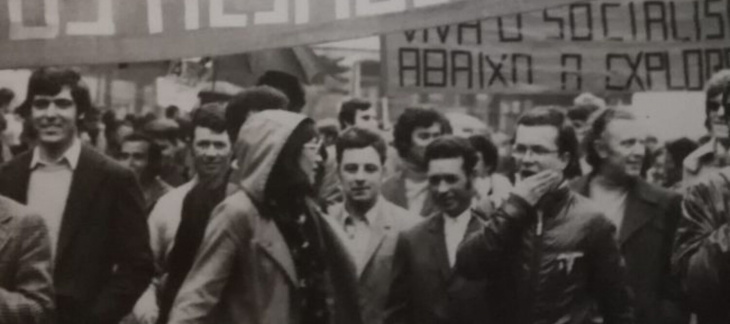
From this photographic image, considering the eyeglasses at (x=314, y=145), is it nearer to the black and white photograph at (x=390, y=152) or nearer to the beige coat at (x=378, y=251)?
the black and white photograph at (x=390, y=152)

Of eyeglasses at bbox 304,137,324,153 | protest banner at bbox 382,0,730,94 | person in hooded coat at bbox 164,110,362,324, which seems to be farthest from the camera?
protest banner at bbox 382,0,730,94

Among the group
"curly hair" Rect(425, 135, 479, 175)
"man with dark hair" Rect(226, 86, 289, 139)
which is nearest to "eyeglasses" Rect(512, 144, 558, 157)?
"curly hair" Rect(425, 135, 479, 175)

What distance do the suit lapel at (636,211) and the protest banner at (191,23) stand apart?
1.80 feet

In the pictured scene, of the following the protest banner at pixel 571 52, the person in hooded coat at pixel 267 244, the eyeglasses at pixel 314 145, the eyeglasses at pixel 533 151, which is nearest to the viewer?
the person in hooded coat at pixel 267 244

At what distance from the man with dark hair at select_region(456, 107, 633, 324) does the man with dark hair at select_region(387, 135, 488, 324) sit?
0.04m

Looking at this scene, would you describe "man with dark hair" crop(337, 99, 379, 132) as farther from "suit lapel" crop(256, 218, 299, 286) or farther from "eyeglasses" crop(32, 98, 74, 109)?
"eyeglasses" crop(32, 98, 74, 109)

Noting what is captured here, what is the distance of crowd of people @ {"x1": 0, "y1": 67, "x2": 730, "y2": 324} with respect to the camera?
114 inches

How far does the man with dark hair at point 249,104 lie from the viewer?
9.59 ft

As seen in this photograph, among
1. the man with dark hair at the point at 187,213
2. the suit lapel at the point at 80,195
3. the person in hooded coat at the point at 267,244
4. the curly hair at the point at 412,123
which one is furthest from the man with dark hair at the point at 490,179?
the suit lapel at the point at 80,195

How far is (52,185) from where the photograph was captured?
294 centimetres

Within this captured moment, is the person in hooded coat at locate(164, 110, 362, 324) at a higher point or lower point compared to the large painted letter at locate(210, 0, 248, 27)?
lower

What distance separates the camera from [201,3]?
3.06 m

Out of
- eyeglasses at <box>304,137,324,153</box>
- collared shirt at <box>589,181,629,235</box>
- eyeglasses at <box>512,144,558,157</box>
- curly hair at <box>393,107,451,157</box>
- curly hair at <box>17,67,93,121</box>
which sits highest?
curly hair at <box>17,67,93,121</box>

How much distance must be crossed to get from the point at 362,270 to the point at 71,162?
2.63 ft
